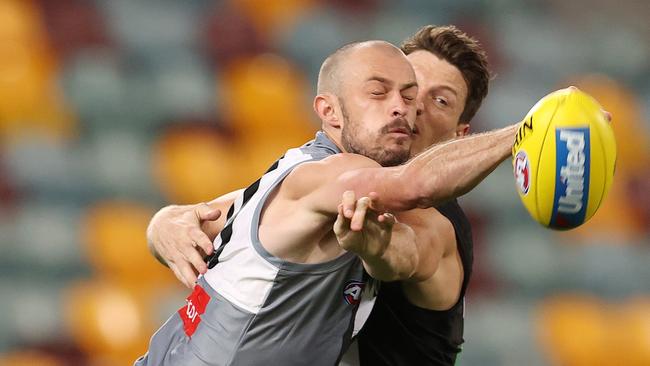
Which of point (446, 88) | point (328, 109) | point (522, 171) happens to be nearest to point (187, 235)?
point (328, 109)

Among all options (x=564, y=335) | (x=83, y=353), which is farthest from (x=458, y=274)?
(x=564, y=335)

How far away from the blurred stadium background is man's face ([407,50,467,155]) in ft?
8.88

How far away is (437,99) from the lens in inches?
153

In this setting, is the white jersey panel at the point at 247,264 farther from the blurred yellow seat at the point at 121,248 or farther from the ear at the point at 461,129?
the blurred yellow seat at the point at 121,248

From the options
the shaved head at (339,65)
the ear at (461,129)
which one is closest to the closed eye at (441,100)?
the ear at (461,129)

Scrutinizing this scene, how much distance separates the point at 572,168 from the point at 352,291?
795 mm

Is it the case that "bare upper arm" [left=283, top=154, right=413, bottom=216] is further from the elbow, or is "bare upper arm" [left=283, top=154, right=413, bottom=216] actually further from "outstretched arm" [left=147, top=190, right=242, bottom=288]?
"outstretched arm" [left=147, top=190, right=242, bottom=288]

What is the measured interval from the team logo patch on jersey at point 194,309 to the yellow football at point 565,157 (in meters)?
1.04

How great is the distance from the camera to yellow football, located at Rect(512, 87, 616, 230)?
8.11 ft

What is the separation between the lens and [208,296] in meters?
3.10

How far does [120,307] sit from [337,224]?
3.80 m

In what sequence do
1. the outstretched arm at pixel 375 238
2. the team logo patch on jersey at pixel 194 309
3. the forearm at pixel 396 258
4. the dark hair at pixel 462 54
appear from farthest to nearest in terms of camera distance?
the dark hair at pixel 462 54 < the team logo patch on jersey at pixel 194 309 < the forearm at pixel 396 258 < the outstretched arm at pixel 375 238

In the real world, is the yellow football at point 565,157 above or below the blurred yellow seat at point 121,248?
above

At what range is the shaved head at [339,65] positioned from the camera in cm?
330
